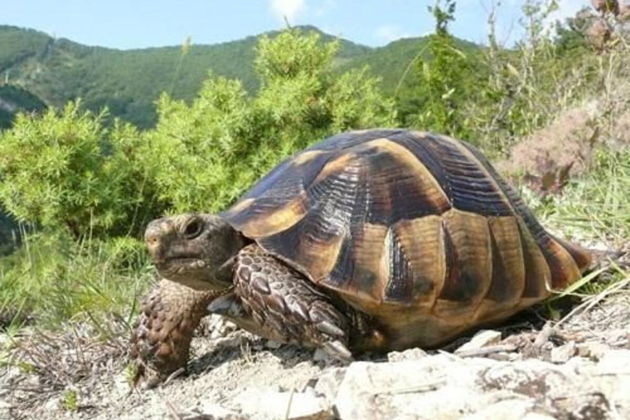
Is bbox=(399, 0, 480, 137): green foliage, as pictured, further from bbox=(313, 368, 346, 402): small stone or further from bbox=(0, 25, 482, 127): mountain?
bbox=(0, 25, 482, 127): mountain

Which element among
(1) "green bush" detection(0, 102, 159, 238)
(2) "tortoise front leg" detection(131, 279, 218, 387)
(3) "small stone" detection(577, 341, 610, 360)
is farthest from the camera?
(1) "green bush" detection(0, 102, 159, 238)

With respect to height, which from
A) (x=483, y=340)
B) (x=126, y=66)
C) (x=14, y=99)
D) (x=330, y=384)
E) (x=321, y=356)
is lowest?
(x=14, y=99)

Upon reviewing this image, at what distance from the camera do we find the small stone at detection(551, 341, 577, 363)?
2.32 metres

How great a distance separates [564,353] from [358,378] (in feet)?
2.25

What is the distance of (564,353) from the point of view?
234 centimetres

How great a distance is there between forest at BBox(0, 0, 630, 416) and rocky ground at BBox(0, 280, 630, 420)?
0.34 m

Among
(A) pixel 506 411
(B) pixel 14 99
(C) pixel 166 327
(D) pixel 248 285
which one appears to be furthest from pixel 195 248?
(B) pixel 14 99

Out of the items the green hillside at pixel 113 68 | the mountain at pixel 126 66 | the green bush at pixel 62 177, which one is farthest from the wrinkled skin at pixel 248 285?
the green hillside at pixel 113 68

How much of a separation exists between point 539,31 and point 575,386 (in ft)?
29.2

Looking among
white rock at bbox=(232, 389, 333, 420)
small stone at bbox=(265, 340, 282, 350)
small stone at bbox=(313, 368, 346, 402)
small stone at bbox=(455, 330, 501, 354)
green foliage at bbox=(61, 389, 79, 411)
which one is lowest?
Result: green foliage at bbox=(61, 389, 79, 411)

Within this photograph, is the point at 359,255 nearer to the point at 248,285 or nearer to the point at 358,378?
the point at 248,285

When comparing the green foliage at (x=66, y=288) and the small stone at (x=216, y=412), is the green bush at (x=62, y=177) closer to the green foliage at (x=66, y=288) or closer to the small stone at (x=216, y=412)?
the green foliage at (x=66, y=288)

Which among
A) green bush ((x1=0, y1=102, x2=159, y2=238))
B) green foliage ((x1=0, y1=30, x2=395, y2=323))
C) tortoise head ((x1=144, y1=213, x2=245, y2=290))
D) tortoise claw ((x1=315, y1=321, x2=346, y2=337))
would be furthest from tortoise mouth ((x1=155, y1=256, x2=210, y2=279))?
green bush ((x1=0, y1=102, x2=159, y2=238))

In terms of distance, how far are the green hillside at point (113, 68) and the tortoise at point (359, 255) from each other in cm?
3859
